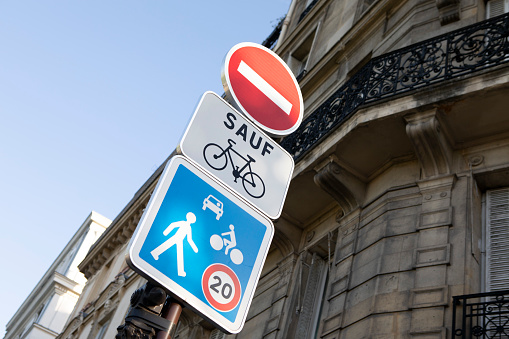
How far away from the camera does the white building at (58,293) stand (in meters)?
32.7

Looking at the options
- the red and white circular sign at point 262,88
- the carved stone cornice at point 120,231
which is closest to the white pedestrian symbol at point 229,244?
the red and white circular sign at point 262,88

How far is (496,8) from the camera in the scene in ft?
33.4

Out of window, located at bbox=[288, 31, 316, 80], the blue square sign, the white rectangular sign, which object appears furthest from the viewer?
window, located at bbox=[288, 31, 316, 80]

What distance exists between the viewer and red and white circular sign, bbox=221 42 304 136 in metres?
4.12

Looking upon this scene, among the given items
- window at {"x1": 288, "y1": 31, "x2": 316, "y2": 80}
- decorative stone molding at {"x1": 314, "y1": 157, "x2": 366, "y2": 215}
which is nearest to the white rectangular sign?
decorative stone molding at {"x1": 314, "y1": 157, "x2": 366, "y2": 215}

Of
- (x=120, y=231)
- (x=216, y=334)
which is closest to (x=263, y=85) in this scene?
(x=216, y=334)

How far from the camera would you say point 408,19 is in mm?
11375

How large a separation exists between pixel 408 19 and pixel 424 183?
4.47 metres

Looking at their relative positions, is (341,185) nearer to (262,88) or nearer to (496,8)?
(496,8)

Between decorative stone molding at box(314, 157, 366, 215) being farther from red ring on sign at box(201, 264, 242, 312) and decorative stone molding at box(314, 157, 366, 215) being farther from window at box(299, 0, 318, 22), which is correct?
window at box(299, 0, 318, 22)

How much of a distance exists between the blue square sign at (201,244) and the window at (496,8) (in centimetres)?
827

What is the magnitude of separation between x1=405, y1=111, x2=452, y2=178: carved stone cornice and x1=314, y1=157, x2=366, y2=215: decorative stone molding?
4.01ft

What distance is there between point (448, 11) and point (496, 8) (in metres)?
0.78

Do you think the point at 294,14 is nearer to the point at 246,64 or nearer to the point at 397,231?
the point at 397,231
